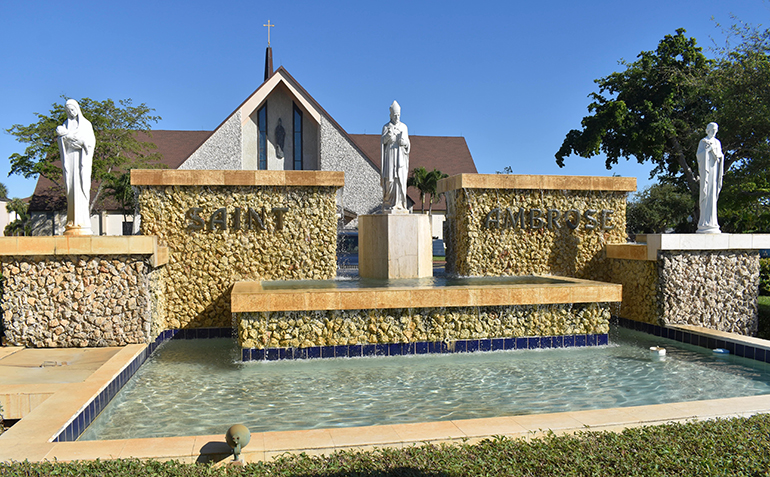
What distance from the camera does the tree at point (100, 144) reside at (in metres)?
32.4

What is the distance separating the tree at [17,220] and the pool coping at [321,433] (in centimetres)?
3692

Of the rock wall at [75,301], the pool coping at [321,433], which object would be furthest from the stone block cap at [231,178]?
the pool coping at [321,433]

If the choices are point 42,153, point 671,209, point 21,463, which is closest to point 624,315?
point 21,463

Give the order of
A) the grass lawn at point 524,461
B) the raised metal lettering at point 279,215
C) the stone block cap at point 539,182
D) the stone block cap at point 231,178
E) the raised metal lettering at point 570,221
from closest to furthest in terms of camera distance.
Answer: the grass lawn at point 524,461 < the stone block cap at point 231,178 < the raised metal lettering at point 279,215 < the stone block cap at point 539,182 < the raised metal lettering at point 570,221

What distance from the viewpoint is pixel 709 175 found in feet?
39.9

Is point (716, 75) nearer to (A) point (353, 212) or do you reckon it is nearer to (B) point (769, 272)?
(B) point (769, 272)

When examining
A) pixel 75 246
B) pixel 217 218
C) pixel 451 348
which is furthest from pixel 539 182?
pixel 75 246

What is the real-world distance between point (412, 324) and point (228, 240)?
4718 mm

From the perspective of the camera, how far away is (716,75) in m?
21.4

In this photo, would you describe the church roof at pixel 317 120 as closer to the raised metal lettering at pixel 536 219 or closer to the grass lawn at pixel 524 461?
the raised metal lettering at pixel 536 219

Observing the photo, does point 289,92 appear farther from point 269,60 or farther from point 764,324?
point 764,324

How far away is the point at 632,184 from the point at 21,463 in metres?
13.7

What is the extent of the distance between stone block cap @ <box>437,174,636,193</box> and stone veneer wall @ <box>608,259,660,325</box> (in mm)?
1904

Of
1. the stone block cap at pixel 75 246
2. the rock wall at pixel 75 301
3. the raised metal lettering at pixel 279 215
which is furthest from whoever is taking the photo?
the raised metal lettering at pixel 279 215
